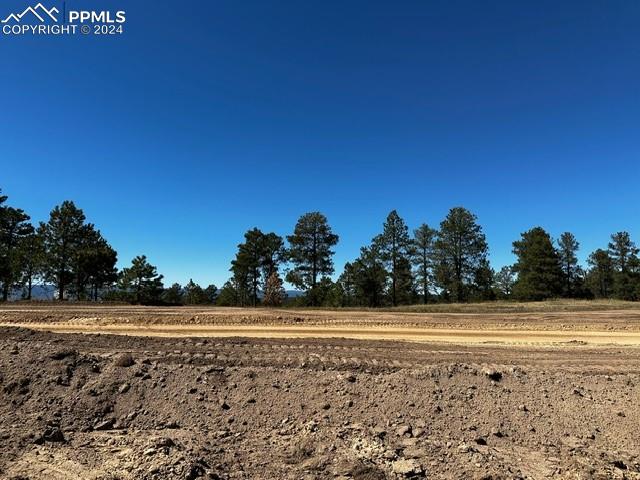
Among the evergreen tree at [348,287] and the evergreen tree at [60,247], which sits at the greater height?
the evergreen tree at [60,247]

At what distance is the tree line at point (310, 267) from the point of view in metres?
46.8

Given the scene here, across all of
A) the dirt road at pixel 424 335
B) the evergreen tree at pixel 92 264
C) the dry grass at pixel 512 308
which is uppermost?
the evergreen tree at pixel 92 264

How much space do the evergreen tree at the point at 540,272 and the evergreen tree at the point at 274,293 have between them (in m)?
34.2

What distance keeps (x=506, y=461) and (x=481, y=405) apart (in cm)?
187

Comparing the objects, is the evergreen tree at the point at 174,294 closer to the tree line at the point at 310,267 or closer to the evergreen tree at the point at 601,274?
the tree line at the point at 310,267

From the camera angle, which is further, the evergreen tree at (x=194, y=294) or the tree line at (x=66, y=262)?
the evergreen tree at (x=194, y=294)

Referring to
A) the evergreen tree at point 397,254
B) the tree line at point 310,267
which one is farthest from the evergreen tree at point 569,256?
the evergreen tree at point 397,254

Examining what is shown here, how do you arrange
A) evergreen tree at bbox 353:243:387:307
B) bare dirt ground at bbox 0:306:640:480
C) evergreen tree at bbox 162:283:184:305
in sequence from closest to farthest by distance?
bare dirt ground at bbox 0:306:640:480, evergreen tree at bbox 353:243:387:307, evergreen tree at bbox 162:283:184:305

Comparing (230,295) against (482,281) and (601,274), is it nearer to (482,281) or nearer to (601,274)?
(482,281)

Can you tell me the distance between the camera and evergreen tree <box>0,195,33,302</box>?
147ft

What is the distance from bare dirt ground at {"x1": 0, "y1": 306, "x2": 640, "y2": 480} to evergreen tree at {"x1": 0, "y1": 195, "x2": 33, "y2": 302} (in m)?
41.8

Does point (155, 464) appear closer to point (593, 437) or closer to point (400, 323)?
point (593, 437)

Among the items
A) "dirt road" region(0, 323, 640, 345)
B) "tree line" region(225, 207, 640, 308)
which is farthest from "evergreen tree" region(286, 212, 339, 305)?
"dirt road" region(0, 323, 640, 345)

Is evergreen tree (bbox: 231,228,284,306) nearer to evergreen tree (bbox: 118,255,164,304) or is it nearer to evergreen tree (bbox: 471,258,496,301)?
evergreen tree (bbox: 118,255,164,304)
